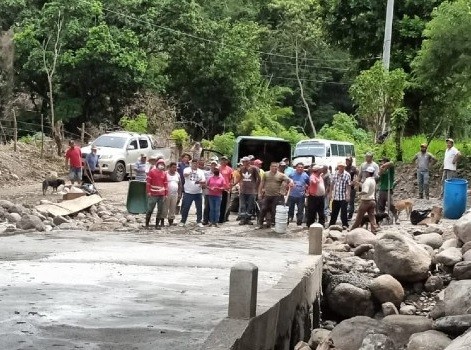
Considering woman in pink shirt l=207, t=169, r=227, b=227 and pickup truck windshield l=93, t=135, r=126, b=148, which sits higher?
pickup truck windshield l=93, t=135, r=126, b=148

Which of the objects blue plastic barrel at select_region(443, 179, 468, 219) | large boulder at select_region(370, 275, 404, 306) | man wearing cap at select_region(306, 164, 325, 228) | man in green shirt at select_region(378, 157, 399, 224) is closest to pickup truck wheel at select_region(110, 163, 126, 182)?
man wearing cap at select_region(306, 164, 325, 228)

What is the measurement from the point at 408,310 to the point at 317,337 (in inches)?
104

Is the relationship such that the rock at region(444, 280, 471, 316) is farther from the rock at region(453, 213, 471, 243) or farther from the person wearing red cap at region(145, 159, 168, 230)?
the person wearing red cap at region(145, 159, 168, 230)

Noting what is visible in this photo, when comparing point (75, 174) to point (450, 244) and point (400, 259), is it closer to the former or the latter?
point (450, 244)

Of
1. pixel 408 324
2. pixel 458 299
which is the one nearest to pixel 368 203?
pixel 458 299

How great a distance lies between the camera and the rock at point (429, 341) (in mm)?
10469

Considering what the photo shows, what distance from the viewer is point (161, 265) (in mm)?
12672

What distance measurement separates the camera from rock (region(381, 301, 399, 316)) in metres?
13.3

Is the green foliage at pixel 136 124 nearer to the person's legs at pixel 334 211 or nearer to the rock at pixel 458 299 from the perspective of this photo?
the person's legs at pixel 334 211

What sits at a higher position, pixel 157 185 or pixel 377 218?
pixel 157 185

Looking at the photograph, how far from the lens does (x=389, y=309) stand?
13.3m

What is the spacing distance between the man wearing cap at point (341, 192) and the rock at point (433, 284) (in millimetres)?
4557

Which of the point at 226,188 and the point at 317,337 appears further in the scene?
the point at 226,188

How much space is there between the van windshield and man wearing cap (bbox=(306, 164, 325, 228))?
10054 mm
